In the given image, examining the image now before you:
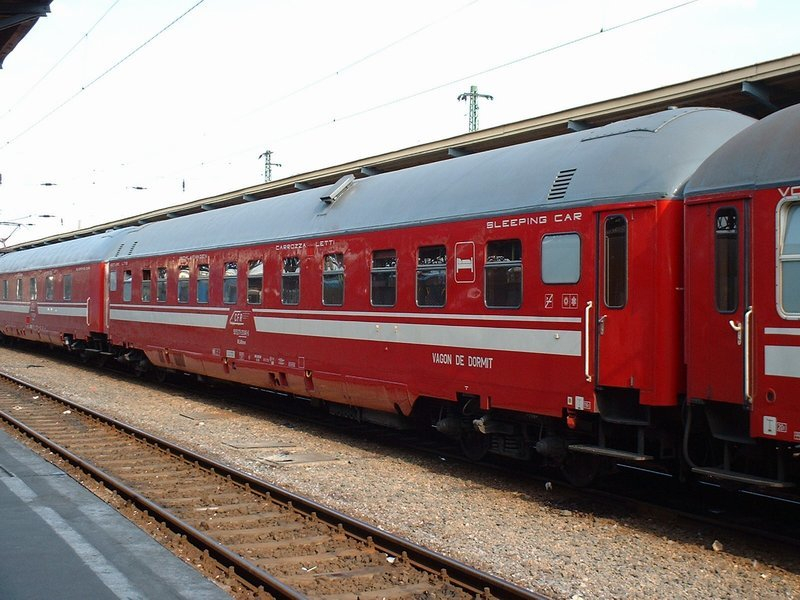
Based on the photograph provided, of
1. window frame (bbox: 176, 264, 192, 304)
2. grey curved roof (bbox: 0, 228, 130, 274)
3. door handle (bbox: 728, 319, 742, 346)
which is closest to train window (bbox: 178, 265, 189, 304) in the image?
window frame (bbox: 176, 264, 192, 304)

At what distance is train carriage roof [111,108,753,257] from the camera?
8.09 meters

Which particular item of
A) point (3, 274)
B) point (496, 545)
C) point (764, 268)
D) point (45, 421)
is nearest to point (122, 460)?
point (45, 421)

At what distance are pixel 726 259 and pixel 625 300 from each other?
1.07 m

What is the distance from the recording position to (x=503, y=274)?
935cm

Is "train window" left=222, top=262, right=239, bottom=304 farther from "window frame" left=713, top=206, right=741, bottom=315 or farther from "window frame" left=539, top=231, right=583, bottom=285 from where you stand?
"window frame" left=713, top=206, right=741, bottom=315

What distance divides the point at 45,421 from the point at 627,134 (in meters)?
11.3

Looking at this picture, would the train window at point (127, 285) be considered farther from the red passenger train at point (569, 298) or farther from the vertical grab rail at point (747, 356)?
the vertical grab rail at point (747, 356)

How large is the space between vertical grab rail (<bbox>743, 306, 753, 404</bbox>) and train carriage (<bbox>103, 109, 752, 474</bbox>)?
0.87 meters

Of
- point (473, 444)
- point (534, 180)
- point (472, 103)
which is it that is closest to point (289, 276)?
point (473, 444)

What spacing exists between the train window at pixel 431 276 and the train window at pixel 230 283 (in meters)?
5.42

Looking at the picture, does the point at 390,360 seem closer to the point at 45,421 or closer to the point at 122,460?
the point at 122,460

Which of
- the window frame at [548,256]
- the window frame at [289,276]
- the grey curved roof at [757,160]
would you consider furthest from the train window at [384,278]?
the grey curved roof at [757,160]

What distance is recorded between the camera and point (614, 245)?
8141mm

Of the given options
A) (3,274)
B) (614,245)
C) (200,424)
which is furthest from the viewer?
(3,274)
